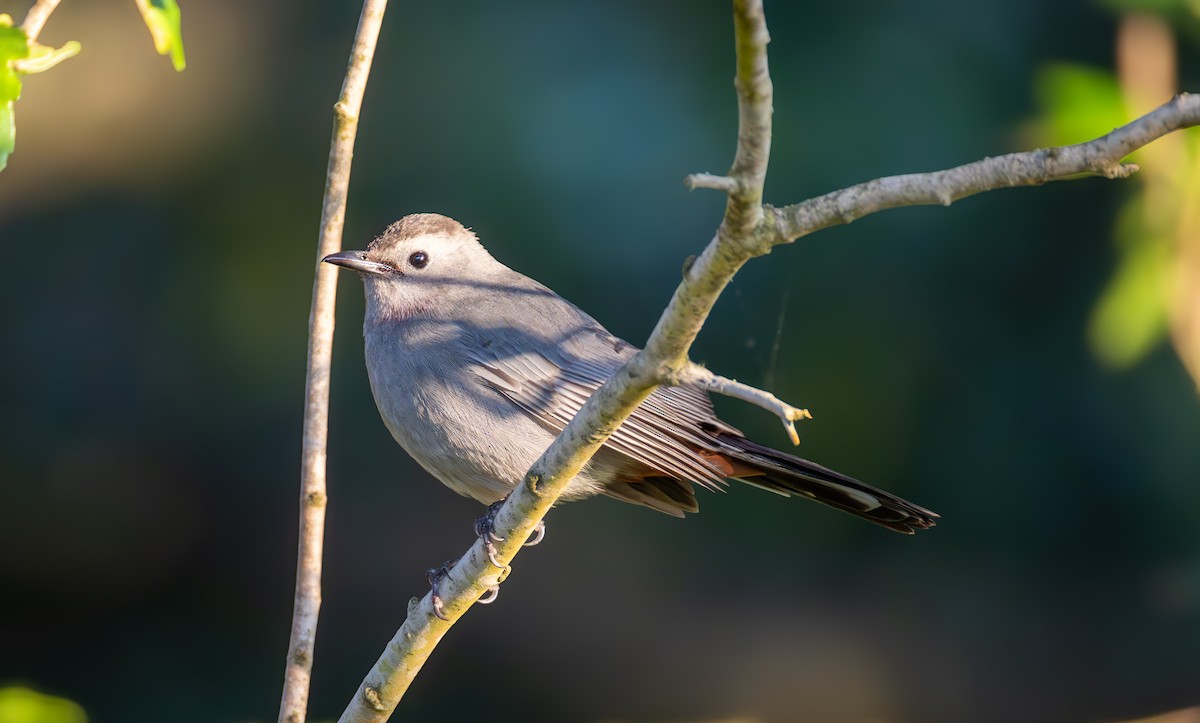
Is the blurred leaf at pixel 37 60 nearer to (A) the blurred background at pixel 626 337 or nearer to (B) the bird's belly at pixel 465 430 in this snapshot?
(B) the bird's belly at pixel 465 430

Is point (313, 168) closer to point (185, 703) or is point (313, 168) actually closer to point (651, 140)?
point (651, 140)

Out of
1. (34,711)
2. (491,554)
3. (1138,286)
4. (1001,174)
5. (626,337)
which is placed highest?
(1138,286)

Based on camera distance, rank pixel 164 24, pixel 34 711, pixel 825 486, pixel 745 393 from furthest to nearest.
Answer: pixel 825 486
pixel 34 711
pixel 745 393
pixel 164 24

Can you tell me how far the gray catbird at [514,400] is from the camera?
319 cm

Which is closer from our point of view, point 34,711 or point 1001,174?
point 1001,174

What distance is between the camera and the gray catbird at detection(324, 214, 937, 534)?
3186 millimetres

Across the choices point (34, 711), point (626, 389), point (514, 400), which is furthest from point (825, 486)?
point (34, 711)

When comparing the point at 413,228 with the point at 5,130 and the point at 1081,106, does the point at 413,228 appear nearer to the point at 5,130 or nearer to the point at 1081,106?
the point at 5,130

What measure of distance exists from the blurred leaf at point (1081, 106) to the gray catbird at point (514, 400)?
1.47 metres

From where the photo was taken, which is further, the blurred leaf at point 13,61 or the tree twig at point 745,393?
the tree twig at point 745,393

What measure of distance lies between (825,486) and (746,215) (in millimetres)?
1488

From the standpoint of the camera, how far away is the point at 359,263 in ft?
11.5

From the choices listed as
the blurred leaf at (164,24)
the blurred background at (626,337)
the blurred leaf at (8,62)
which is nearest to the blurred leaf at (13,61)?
the blurred leaf at (8,62)

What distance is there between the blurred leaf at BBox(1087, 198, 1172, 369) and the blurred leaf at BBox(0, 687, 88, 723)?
11.5 ft
